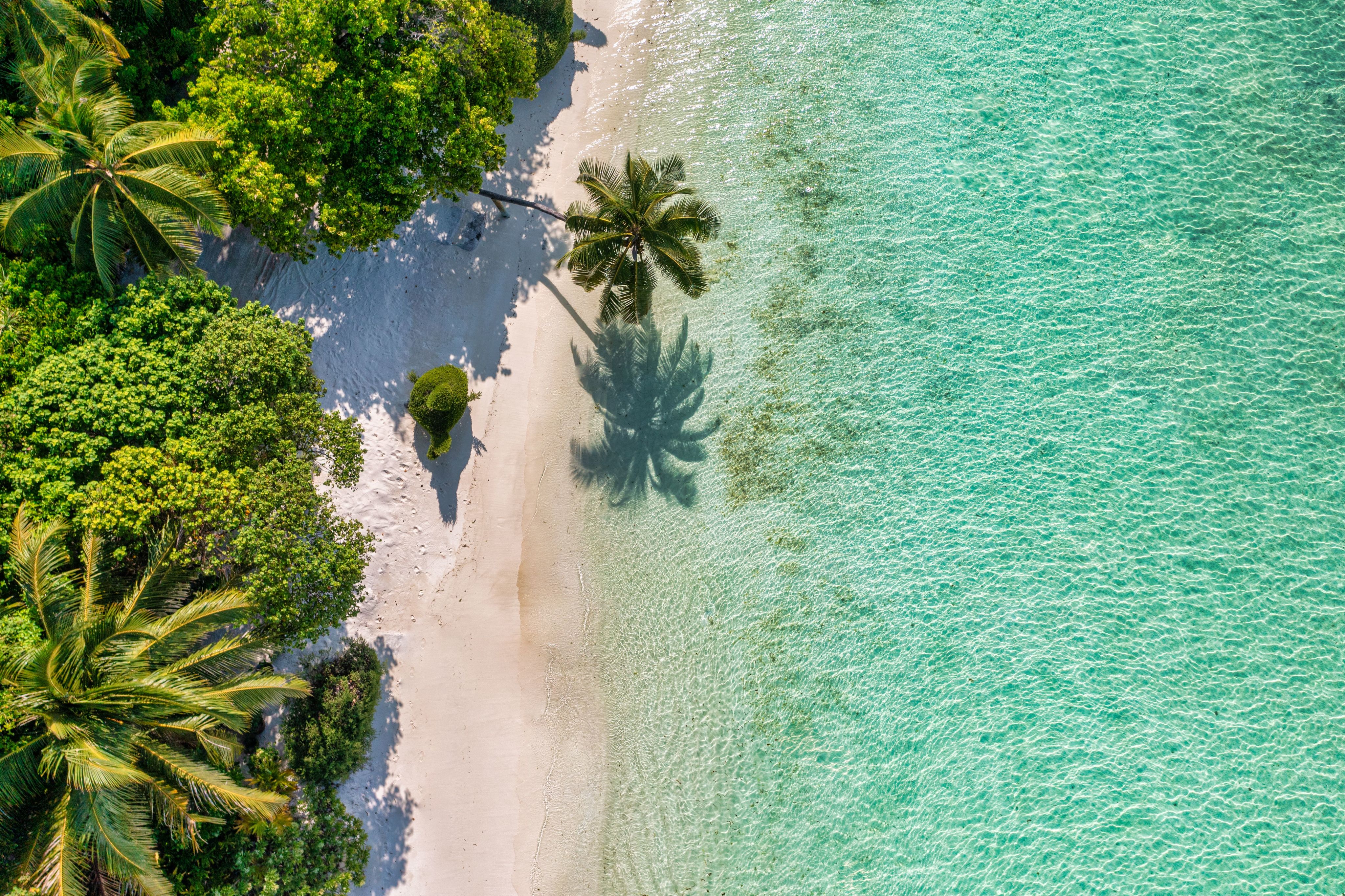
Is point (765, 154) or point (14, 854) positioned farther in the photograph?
point (765, 154)

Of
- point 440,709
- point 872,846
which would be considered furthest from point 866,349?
point 440,709

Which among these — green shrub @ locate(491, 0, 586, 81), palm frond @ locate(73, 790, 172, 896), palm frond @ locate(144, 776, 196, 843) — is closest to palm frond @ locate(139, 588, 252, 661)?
palm frond @ locate(144, 776, 196, 843)

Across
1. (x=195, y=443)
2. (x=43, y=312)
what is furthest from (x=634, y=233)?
(x=43, y=312)

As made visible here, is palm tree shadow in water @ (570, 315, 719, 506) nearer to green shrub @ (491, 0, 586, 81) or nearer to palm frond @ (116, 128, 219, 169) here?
green shrub @ (491, 0, 586, 81)

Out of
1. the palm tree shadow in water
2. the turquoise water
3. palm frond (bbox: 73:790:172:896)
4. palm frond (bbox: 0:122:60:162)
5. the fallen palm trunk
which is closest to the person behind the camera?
palm frond (bbox: 73:790:172:896)

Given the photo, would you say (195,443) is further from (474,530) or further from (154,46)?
(154,46)

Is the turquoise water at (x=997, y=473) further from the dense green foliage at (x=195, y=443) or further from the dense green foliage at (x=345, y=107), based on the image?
the dense green foliage at (x=195, y=443)

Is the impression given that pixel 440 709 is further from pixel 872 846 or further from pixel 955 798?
pixel 955 798
